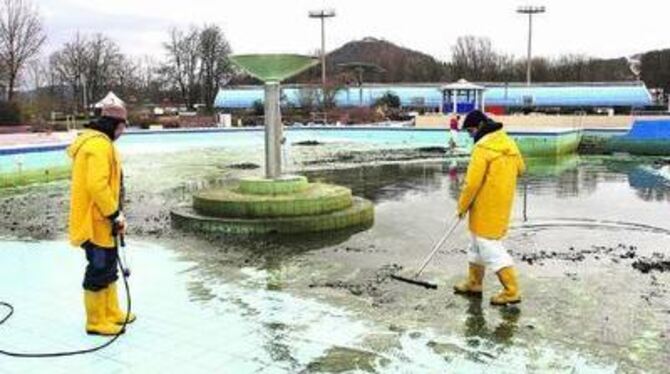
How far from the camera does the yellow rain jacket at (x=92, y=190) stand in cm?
470

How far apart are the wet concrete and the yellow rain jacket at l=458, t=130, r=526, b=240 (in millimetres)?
634

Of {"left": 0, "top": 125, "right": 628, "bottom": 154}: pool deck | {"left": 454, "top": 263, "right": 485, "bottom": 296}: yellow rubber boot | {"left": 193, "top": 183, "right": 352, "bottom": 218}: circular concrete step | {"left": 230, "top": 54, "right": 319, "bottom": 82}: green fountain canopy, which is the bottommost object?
{"left": 454, "top": 263, "right": 485, "bottom": 296}: yellow rubber boot

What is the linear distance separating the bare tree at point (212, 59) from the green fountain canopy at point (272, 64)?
4907 cm

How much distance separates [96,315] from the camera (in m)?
4.89

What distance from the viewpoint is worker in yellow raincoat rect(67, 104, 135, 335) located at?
4723 mm

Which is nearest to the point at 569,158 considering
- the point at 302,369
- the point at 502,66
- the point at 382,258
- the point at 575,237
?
the point at 575,237

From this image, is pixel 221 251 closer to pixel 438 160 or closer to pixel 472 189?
pixel 472 189

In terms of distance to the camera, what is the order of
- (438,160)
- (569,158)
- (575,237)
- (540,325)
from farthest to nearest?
(569,158) → (438,160) → (575,237) → (540,325)

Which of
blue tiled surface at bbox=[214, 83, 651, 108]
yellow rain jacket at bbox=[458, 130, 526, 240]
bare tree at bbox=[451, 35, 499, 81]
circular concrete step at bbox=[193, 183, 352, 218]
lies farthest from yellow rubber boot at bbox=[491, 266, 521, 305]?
bare tree at bbox=[451, 35, 499, 81]

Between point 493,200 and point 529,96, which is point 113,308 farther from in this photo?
point 529,96

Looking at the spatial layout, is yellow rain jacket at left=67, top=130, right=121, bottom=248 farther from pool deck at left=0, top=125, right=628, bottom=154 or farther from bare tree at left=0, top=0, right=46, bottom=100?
bare tree at left=0, top=0, right=46, bottom=100

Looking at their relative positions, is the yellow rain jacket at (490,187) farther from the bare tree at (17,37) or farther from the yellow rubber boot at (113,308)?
the bare tree at (17,37)

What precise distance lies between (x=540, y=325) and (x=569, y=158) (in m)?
16.7

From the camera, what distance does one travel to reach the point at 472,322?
5.16 metres
